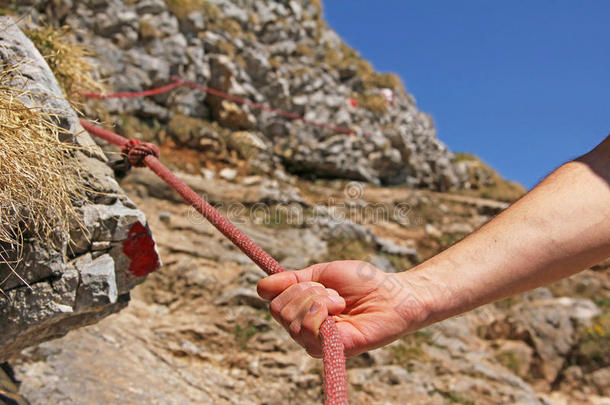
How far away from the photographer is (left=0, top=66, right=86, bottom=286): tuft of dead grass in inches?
60.4

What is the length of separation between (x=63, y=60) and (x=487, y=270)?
273cm

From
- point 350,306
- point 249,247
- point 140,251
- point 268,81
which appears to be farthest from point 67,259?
point 268,81

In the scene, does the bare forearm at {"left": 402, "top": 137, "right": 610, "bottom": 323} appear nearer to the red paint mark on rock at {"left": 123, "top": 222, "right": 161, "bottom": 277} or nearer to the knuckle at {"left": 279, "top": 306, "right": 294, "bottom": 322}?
the knuckle at {"left": 279, "top": 306, "right": 294, "bottom": 322}

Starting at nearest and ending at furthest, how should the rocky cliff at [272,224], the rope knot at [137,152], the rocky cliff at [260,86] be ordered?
the rope knot at [137,152]
the rocky cliff at [272,224]
the rocky cliff at [260,86]

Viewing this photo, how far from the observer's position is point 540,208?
4.49 ft

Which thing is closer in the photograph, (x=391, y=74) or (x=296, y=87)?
(x=296, y=87)

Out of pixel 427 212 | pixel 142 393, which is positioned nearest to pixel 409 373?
pixel 142 393

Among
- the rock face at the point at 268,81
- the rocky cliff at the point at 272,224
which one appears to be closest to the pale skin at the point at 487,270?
the rocky cliff at the point at 272,224

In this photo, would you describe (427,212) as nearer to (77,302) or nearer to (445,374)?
(445,374)

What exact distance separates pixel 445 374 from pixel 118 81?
281 inches

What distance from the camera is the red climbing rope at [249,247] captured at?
115 centimetres

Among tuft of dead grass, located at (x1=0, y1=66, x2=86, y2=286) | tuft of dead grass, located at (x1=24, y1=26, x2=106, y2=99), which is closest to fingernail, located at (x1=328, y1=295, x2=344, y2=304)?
tuft of dead grass, located at (x1=0, y1=66, x2=86, y2=286)

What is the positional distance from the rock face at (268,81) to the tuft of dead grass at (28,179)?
603 centimetres

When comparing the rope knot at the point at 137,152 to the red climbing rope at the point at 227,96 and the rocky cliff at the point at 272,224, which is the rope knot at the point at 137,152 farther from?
the red climbing rope at the point at 227,96
